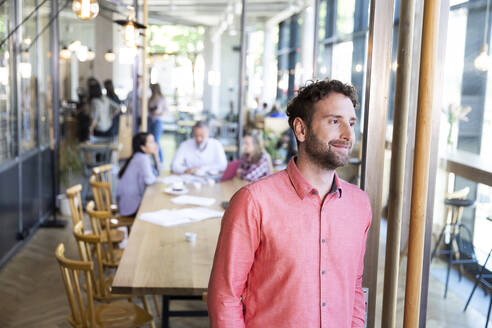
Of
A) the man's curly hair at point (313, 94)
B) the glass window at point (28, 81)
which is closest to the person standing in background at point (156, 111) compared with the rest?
the glass window at point (28, 81)

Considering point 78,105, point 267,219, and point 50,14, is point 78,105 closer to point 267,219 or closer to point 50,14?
point 50,14

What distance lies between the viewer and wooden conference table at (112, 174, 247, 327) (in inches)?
103

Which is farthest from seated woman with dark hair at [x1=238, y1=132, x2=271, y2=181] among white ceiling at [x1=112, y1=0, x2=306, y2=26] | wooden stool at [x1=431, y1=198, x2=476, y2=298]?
white ceiling at [x1=112, y1=0, x2=306, y2=26]

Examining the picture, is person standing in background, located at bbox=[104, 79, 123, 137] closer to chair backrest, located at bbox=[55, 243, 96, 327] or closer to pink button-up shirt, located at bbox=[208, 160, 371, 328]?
chair backrest, located at bbox=[55, 243, 96, 327]

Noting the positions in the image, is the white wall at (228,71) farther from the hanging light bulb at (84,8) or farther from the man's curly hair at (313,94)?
the man's curly hair at (313,94)

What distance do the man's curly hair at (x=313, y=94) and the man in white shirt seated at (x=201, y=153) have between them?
4.41 m

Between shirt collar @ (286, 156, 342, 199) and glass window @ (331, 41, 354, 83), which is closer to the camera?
shirt collar @ (286, 156, 342, 199)

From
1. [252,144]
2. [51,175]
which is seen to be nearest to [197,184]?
[252,144]

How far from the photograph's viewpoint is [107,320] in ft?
10.2

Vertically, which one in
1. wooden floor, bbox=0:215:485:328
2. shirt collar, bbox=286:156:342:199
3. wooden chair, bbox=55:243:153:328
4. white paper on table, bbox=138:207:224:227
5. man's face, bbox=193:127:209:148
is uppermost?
shirt collar, bbox=286:156:342:199

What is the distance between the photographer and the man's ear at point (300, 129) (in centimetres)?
161

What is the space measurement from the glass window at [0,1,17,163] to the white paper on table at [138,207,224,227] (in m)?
2.38

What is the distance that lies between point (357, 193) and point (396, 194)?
0.40 ft

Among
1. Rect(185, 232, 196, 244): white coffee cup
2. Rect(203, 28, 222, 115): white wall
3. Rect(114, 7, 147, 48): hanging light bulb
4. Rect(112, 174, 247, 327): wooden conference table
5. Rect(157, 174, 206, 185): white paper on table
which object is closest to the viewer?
Rect(112, 174, 247, 327): wooden conference table
